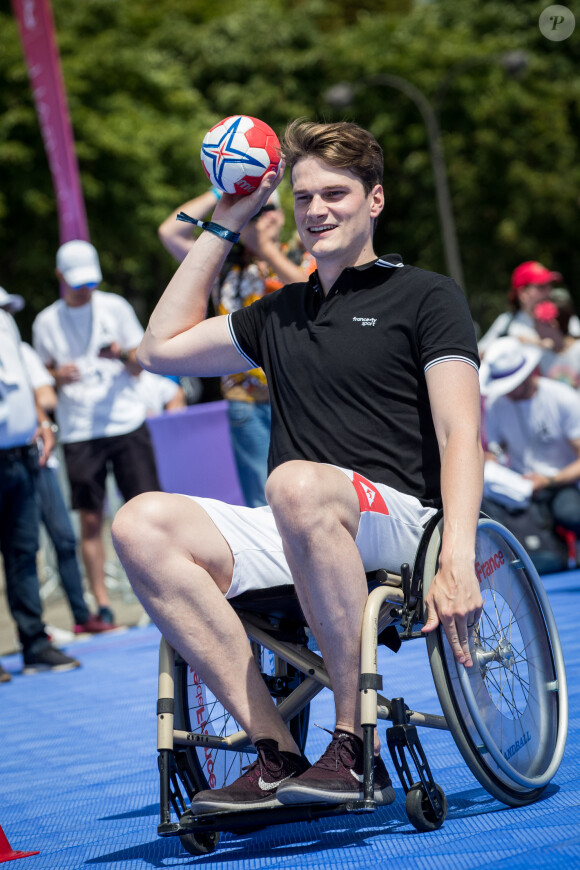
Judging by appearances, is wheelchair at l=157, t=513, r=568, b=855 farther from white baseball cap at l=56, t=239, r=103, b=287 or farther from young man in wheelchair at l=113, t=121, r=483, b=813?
white baseball cap at l=56, t=239, r=103, b=287

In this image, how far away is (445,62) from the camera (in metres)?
31.5

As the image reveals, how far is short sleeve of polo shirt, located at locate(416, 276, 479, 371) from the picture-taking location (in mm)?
2990

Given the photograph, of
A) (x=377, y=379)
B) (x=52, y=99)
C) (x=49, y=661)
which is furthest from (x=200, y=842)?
(x=52, y=99)

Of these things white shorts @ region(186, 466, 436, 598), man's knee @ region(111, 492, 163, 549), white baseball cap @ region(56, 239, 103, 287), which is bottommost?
white shorts @ region(186, 466, 436, 598)

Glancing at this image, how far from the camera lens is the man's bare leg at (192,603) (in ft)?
9.51

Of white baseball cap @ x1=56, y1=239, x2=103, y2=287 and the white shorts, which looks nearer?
the white shorts

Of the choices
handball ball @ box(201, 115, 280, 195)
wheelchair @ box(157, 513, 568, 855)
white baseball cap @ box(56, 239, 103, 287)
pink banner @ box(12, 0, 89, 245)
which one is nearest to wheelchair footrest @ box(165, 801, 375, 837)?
wheelchair @ box(157, 513, 568, 855)

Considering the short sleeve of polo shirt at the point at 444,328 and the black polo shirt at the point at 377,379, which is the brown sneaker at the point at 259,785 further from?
the short sleeve of polo shirt at the point at 444,328

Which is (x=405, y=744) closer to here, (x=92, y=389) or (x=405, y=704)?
(x=405, y=704)

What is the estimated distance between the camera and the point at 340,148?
3.21 meters

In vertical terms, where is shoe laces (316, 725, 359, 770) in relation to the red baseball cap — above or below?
below

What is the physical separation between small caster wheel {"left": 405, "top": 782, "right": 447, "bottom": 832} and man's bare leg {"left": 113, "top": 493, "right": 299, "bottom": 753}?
0.32 m

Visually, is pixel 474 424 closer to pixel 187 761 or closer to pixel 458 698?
pixel 458 698

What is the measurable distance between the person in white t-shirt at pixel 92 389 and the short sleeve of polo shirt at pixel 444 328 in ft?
15.8
